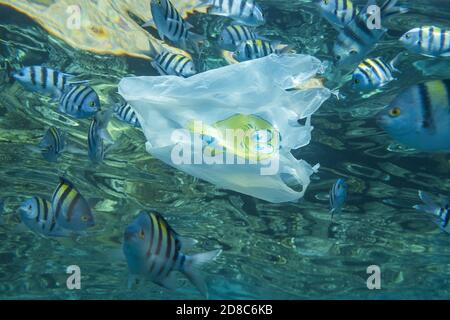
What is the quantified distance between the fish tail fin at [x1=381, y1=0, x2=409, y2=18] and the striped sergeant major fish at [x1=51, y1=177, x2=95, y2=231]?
4698 mm

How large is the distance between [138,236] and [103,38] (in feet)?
16.9

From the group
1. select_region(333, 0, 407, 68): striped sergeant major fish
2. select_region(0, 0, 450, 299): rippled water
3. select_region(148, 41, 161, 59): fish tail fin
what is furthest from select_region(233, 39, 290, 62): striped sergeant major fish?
select_region(148, 41, 161, 59): fish tail fin

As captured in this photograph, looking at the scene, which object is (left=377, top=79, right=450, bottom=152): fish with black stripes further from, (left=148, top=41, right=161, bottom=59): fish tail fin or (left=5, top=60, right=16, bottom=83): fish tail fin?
(left=5, top=60, right=16, bottom=83): fish tail fin

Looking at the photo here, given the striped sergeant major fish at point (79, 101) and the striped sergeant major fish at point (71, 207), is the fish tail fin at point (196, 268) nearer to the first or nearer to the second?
the striped sergeant major fish at point (71, 207)

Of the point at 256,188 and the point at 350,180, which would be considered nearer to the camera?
the point at 256,188

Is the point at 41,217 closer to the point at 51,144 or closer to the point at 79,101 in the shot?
the point at 51,144

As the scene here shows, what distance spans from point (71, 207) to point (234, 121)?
2.22 meters

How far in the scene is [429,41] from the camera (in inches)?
220

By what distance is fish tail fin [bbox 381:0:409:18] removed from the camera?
5.63m

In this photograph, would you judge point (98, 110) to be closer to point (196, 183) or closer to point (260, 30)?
point (260, 30)

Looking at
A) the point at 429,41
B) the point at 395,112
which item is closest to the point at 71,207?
the point at 395,112

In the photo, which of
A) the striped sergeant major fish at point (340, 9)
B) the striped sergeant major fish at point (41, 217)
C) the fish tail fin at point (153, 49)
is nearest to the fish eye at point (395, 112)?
the striped sergeant major fish at point (340, 9)

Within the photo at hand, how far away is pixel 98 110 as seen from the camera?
18.2 ft
